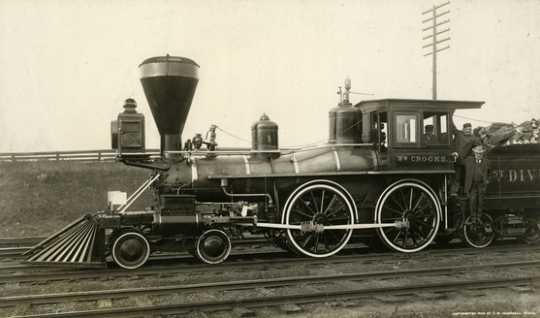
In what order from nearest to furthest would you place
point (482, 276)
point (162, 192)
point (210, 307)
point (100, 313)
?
1. point (100, 313)
2. point (210, 307)
3. point (482, 276)
4. point (162, 192)

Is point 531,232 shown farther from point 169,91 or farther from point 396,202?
point 169,91

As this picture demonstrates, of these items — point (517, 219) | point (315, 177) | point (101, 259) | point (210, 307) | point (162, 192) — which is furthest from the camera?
point (517, 219)

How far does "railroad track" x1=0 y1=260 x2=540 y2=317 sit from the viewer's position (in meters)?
5.20

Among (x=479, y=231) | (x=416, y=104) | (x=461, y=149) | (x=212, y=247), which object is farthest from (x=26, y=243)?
(x=479, y=231)

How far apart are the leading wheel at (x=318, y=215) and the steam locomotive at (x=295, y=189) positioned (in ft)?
0.07

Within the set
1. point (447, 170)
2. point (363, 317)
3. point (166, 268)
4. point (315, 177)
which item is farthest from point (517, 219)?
point (166, 268)

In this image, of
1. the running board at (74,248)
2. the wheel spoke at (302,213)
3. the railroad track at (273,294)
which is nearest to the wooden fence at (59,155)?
the running board at (74,248)

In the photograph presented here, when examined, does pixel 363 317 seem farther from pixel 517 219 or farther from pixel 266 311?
pixel 517 219

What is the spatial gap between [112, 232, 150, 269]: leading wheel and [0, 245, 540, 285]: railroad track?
137mm

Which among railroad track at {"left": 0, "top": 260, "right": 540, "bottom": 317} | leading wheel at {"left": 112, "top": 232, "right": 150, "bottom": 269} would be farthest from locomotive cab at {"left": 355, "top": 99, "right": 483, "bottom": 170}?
leading wheel at {"left": 112, "top": 232, "right": 150, "bottom": 269}

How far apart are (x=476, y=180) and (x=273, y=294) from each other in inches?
207

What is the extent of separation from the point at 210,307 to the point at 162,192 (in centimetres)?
306

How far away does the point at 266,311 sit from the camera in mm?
5254

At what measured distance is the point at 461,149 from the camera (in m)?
9.41
